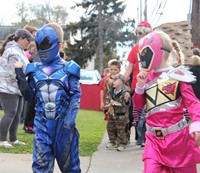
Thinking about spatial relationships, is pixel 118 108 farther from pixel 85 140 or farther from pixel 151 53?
pixel 151 53

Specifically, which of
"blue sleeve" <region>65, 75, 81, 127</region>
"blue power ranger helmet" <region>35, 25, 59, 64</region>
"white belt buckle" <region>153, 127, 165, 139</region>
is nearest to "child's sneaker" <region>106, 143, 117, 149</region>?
"blue sleeve" <region>65, 75, 81, 127</region>

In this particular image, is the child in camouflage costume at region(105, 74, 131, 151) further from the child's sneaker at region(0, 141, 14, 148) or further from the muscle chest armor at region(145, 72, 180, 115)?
the muscle chest armor at region(145, 72, 180, 115)

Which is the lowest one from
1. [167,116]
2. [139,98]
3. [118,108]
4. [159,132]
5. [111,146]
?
[111,146]

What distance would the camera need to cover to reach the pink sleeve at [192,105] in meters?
4.12

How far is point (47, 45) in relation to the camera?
15.8 feet

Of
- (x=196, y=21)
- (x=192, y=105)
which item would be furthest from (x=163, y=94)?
(x=196, y=21)

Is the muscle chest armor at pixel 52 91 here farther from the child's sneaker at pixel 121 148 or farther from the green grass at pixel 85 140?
the child's sneaker at pixel 121 148

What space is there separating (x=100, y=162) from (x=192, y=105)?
9.80ft

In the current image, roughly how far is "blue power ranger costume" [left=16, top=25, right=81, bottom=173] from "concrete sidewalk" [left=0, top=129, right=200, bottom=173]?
1533mm

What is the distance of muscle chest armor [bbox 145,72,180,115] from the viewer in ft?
14.4

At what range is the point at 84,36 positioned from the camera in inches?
2019

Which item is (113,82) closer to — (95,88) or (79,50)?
(95,88)

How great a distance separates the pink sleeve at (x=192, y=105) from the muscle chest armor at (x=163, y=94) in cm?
7

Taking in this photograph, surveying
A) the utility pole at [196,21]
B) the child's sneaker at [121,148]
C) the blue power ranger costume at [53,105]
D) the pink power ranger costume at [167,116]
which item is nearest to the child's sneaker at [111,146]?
the child's sneaker at [121,148]
